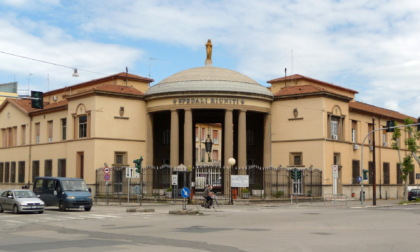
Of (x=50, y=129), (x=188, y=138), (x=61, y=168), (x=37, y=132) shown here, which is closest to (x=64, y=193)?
(x=188, y=138)

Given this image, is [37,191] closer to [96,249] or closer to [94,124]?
[94,124]

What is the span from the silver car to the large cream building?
14.8 metres

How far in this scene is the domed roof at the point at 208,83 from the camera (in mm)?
50062

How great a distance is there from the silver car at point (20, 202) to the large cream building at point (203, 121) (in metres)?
14.8

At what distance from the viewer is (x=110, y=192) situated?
1940 inches

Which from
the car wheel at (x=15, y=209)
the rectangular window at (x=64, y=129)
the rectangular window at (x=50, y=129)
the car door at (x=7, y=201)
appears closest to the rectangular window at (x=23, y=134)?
the rectangular window at (x=50, y=129)

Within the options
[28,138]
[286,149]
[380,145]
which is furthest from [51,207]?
[380,145]

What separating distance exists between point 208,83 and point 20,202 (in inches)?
937

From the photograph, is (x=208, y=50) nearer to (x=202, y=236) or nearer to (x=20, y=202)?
(x=20, y=202)

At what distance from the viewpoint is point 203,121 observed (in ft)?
194

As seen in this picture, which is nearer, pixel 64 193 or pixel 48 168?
pixel 64 193

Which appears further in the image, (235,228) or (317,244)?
(235,228)

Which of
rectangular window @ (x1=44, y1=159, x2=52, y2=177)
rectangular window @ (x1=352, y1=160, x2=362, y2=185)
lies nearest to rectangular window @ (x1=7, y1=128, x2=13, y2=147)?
rectangular window @ (x1=44, y1=159, x2=52, y2=177)

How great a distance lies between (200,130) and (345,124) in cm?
3625
